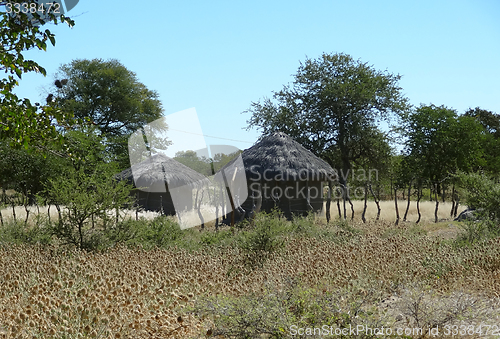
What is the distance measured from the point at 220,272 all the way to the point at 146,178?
50.1 feet

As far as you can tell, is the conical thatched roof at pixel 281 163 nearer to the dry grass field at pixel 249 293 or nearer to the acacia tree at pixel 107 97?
the dry grass field at pixel 249 293

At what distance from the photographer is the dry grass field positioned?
316 centimetres

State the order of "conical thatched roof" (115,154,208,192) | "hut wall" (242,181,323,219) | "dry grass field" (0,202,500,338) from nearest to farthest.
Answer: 1. "dry grass field" (0,202,500,338)
2. "hut wall" (242,181,323,219)
3. "conical thatched roof" (115,154,208,192)

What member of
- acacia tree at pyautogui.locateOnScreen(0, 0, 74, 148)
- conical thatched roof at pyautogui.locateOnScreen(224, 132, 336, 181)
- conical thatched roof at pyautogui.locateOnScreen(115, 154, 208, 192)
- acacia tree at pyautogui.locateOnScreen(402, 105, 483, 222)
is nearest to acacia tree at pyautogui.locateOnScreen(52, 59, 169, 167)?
conical thatched roof at pyautogui.locateOnScreen(115, 154, 208, 192)

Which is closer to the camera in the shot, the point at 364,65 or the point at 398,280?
the point at 398,280

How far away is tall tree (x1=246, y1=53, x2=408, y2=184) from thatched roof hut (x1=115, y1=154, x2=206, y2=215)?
757 centimetres

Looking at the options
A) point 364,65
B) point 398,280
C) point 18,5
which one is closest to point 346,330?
point 398,280

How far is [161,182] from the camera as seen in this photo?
1988 centimetres

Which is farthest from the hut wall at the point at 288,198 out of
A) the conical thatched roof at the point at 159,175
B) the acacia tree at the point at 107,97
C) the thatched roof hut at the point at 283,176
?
the acacia tree at the point at 107,97

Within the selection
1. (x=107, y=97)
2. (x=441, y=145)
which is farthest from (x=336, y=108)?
(x=107, y=97)

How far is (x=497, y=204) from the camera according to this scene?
30.0ft

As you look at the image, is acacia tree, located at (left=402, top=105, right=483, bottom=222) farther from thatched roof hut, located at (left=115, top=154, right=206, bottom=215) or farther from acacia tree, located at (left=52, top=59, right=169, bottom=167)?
acacia tree, located at (left=52, top=59, right=169, bottom=167)

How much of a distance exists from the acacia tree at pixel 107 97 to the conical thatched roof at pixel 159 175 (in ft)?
29.0

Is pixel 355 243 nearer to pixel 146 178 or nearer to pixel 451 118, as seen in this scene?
pixel 146 178
